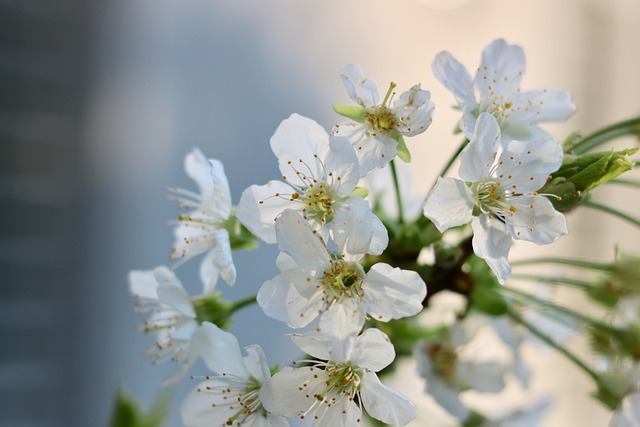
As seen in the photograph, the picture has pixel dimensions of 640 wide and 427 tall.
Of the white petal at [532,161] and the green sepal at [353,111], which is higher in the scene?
the green sepal at [353,111]

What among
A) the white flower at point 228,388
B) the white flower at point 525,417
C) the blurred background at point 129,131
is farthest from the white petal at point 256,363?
the blurred background at point 129,131

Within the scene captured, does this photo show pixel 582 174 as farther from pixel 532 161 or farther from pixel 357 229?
pixel 357 229

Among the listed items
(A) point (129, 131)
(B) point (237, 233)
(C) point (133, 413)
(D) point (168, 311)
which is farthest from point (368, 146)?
(A) point (129, 131)

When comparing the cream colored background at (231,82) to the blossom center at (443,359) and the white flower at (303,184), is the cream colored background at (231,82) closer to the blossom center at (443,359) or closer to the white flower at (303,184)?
the blossom center at (443,359)

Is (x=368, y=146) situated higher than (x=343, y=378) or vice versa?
(x=368, y=146)

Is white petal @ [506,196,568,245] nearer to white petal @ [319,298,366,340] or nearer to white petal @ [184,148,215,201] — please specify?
white petal @ [319,298,366,340]

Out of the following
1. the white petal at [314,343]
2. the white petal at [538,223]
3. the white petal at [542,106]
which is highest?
Answer: the white petal at [542,106]

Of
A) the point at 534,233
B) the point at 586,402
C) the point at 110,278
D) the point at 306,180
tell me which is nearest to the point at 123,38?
the point at 110,278
